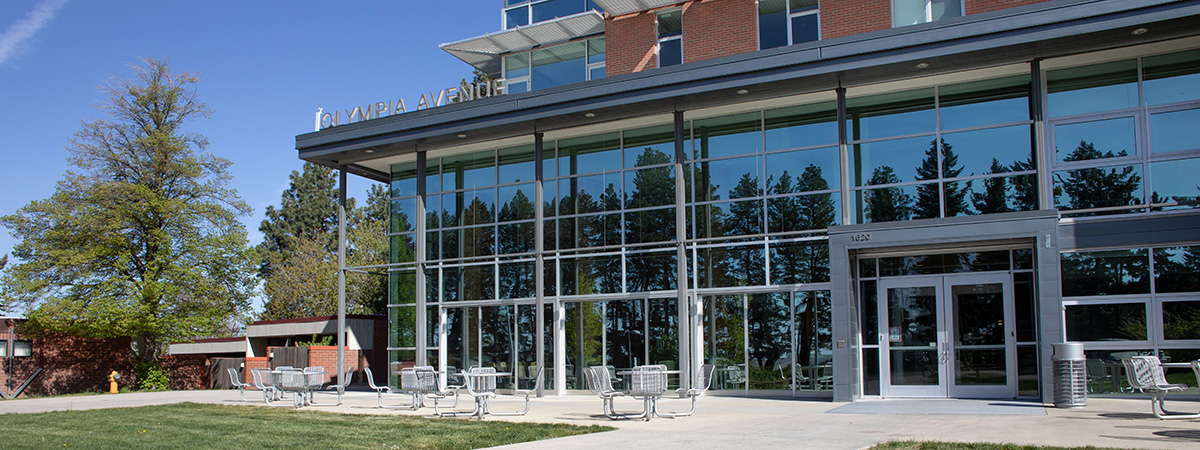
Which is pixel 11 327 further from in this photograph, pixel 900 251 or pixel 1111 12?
pixel 1111 12

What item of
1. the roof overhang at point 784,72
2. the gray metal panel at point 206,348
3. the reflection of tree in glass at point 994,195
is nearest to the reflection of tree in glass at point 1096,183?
the reflection of tree in glass at point 994,195

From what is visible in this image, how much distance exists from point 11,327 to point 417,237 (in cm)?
1722

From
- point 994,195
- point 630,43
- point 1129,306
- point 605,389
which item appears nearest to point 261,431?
point 605,389

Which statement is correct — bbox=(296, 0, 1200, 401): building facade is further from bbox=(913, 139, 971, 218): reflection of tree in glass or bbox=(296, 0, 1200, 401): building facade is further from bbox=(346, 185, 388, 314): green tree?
bbox=(346, 185, 388, 314): green tree

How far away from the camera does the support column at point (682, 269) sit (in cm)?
1948

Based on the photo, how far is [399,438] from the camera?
38.0 ft

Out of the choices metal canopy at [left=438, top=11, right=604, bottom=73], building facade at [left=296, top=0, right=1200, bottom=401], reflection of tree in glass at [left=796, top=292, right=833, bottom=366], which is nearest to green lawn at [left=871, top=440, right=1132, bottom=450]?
building facade at [left=296, top=0, right=1200, bottom=401]

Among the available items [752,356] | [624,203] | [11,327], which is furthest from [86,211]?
[752,356]

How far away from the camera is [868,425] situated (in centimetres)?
1219

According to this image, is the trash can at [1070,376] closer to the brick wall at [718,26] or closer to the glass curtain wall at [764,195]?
the glass curtain wall at [764,195]

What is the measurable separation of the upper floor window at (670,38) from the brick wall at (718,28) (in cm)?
24

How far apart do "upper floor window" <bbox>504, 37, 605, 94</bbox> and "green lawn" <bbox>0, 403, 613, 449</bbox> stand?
Answer: 1155cm

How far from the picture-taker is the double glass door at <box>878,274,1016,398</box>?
16.6 meters

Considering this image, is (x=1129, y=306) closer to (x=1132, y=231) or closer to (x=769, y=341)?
(x=1132, y=231)
